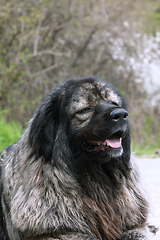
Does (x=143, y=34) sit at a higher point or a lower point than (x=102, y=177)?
higher

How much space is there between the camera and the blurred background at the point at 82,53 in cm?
957

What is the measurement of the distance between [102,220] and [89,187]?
364mm

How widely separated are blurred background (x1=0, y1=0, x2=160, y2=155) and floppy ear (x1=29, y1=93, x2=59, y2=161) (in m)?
5.80

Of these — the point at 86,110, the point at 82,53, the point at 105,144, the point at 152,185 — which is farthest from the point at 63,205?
the point at 82,53

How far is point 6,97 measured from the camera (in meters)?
9.95

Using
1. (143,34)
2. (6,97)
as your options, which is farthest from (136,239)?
(143,34)

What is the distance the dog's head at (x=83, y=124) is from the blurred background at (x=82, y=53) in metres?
5.82

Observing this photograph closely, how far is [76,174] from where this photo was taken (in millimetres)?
3324

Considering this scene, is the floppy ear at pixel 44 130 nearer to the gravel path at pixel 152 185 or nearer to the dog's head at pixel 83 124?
the dog's head at pixel 83 124

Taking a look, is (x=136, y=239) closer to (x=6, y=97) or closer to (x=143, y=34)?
(x=6, y=97)

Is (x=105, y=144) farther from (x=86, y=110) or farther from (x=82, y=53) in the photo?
(x=82, y=53)

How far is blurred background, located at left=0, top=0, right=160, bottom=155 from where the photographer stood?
9.57 metres

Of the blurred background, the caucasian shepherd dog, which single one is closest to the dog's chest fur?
the caucasian shepherd dog

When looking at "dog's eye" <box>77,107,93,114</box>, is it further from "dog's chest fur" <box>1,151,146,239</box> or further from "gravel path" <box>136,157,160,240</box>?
"gravel path" <box>136,157,160,240</box>
